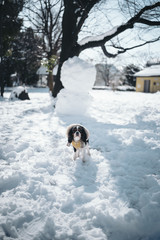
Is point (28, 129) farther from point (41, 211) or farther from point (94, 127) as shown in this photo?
point (41, 211)

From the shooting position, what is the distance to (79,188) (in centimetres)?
250

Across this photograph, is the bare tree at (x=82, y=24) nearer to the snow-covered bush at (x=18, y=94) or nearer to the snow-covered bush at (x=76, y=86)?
the snow-covered bush at (x=76, y=86)

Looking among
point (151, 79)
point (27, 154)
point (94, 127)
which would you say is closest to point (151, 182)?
point (27, 154)

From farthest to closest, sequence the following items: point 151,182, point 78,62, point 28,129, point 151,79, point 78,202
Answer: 1. point 151,79
2. point 78,62
3. point 28,129
4. point 151,182
5. point 78,202

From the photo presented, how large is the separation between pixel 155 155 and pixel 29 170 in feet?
9.22

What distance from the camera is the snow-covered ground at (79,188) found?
183cm

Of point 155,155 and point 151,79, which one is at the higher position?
point 151,79

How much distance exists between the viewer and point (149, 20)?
6676mm

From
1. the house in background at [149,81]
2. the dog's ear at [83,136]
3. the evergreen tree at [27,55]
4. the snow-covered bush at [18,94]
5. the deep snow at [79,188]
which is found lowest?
the deep snow at [79,188]

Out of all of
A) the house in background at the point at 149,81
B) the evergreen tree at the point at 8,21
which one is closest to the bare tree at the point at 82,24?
the evergreen tree at the point at 8,21

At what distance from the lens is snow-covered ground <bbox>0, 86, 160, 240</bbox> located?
1.83 meters

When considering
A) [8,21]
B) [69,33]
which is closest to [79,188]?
[69,33]

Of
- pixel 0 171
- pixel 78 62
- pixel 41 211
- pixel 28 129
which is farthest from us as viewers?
pixel 78 62

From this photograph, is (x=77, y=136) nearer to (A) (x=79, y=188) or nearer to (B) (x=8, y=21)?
(A) (x=79, y=188)
